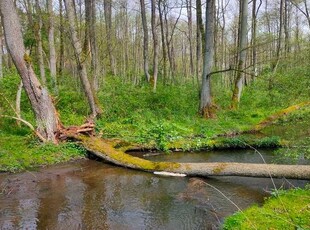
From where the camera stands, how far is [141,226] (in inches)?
224

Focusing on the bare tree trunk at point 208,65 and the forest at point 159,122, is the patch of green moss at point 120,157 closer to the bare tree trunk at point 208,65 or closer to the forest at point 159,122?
the forest at point 159,122

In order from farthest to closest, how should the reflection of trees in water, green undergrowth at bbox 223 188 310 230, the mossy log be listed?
1. the mossy log
2. the reflection of trees in water
3. green undergrowth at bbox 223 188 310 230

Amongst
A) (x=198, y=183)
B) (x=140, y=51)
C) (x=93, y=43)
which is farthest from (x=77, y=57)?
(x=140, y=51)

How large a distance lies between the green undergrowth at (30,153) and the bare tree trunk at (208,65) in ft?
24.7

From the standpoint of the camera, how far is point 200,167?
824 cm

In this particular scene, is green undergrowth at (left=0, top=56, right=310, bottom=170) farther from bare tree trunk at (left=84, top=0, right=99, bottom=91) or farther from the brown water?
bare tree trunk at (left=84, top=0, right=99, bottom=91)

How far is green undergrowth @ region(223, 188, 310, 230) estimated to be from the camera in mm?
5012

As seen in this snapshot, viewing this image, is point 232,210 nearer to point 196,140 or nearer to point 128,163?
point 128,163

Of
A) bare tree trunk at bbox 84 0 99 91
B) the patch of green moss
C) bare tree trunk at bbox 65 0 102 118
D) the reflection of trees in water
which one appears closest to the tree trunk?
the patch of green moss

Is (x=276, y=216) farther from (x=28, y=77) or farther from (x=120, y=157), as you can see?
(x=28, y=77)

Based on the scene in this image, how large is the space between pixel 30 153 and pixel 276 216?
24.4 feet

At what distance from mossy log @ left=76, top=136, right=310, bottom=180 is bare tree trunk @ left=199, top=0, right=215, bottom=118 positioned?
669 centimetres

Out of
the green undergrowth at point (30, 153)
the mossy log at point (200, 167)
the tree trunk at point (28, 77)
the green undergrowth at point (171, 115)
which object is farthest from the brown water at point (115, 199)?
the tree trunk at point (28, 77)

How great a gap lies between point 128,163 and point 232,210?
3815 mm
